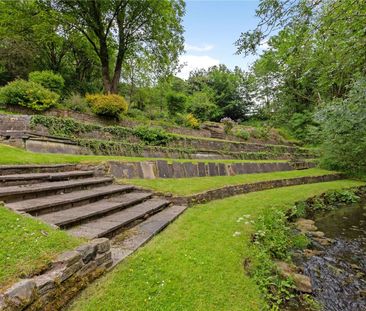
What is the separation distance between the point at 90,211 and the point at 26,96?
25.2ft

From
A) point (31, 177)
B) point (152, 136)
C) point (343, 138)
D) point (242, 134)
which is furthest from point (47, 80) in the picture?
point (343, 138)

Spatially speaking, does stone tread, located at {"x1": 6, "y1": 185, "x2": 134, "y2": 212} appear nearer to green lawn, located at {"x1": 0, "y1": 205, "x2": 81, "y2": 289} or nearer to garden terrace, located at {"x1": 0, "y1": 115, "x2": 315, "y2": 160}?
green lawn, located at {"x1": 0, "y1": 205, "x2": 81, "y2": 289}

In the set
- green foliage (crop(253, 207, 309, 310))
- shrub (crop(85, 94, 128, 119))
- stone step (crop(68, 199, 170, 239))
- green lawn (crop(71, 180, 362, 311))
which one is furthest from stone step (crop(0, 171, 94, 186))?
shrub (crop(85, 94, 128, 119))

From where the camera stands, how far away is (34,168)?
4.21m

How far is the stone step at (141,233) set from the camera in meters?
2.69

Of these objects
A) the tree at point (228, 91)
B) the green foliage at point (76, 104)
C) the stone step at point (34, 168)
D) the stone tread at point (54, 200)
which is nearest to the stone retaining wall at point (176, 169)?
the stone step at point (34, 168)

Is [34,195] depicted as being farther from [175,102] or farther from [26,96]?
[175,102]

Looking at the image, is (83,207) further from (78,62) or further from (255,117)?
(255,117)

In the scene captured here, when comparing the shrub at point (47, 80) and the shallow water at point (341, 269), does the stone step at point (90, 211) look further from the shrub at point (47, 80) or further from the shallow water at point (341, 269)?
the shrub at point (47, 80)

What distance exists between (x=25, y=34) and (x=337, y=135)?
60.2 feet

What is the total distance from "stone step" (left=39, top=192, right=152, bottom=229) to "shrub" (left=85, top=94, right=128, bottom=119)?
7.02 m

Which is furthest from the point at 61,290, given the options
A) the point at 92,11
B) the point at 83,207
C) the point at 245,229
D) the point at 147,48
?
the point at 147,48

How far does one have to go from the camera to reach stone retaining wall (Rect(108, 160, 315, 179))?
5.85m

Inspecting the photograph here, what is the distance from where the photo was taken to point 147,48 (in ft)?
52.2
